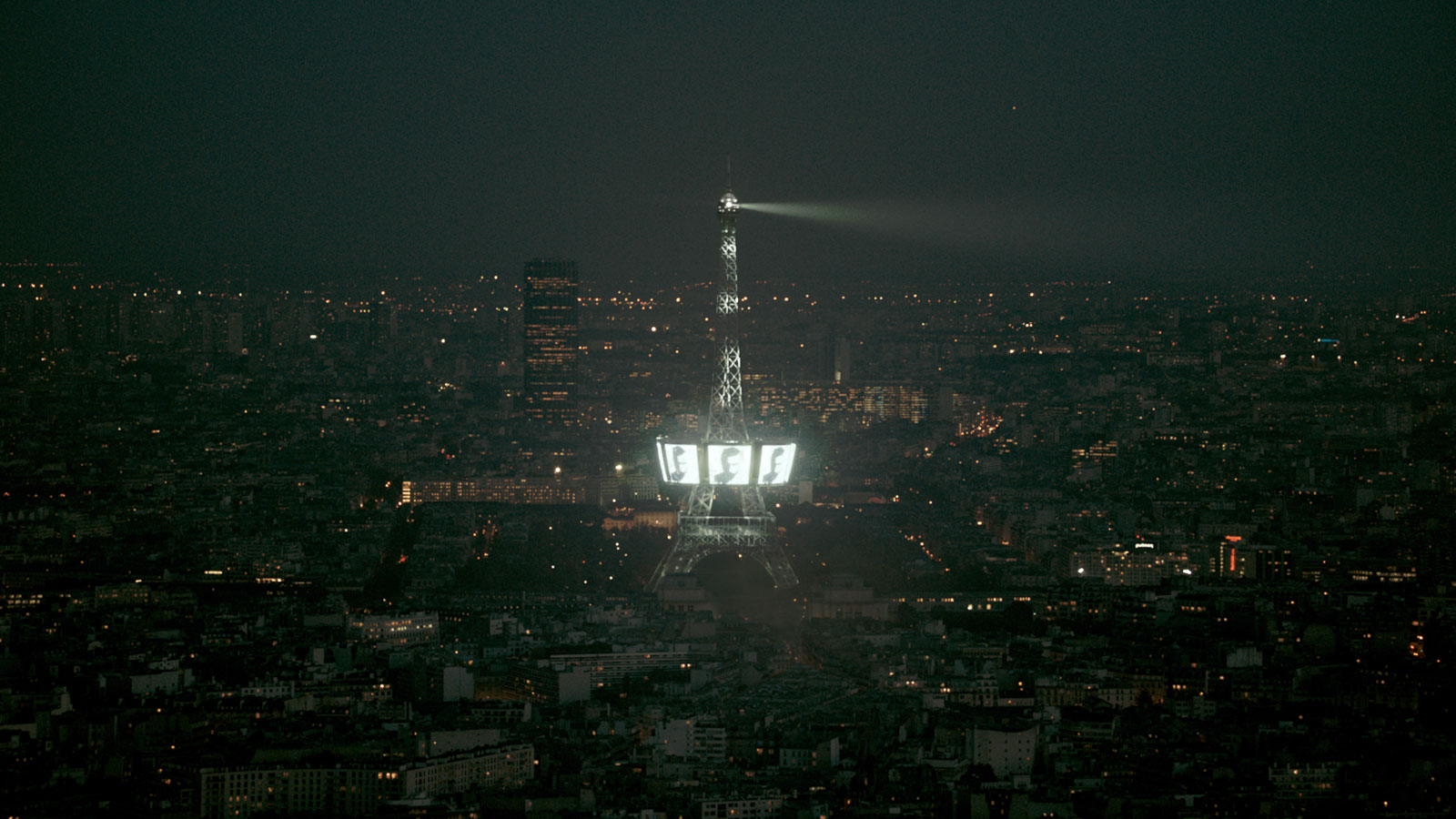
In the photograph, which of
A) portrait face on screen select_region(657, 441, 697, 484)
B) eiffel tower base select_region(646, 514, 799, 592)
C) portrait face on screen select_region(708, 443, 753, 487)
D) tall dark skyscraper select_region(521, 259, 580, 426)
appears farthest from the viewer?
tall dark skyscraper select_region(521, 259, 580, 426)

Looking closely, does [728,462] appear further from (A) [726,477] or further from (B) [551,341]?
(B) [551,341]

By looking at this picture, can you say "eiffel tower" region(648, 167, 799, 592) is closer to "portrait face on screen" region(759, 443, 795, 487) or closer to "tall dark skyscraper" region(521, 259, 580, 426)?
"portrait face on screen" region(759, 443, 795, 487)

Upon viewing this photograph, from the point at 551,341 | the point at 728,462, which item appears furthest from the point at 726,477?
the point at 551,341

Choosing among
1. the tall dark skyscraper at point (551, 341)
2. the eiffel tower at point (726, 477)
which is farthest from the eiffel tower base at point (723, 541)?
the tall dark skyscraper at point (551, 341)

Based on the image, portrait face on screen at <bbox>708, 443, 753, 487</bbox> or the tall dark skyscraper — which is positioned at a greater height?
the tall dark skyscraper

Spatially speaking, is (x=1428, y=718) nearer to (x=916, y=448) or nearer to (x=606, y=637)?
(x=606, y=637)

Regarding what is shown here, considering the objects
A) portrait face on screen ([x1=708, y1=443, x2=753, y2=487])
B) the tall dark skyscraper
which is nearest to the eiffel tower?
portrait face on screen ([x1=708, y1=443, x2=753, y2=487])

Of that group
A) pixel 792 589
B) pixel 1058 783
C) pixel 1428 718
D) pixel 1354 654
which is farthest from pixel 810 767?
pixel 792 589
